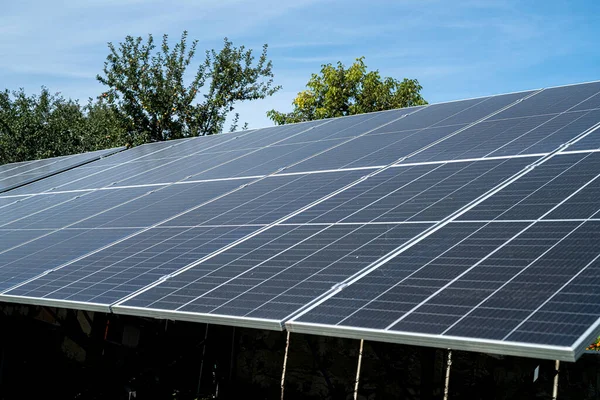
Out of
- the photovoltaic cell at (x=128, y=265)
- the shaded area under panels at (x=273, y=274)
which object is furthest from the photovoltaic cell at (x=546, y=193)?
the photovoltaic cell at (x=128, y=265)

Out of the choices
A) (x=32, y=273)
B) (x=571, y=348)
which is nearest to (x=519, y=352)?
(x=571, y=348)

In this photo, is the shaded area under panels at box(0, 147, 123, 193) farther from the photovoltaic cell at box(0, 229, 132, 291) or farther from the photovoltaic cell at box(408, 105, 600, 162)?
the photovoltaic cell at box(408, 105, 600, 162)

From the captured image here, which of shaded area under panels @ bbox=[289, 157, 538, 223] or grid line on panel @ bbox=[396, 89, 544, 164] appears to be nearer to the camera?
shaded area under panels @ bbox=[289, 157, 538, 223]

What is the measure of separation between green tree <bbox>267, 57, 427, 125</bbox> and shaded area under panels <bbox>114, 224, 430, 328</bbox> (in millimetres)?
36150

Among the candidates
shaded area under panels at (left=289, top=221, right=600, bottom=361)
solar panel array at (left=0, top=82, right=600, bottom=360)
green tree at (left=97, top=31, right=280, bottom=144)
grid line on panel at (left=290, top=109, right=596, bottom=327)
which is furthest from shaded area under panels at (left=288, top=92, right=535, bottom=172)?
green tree at (left=97, top=31, right=280, bottom=144)

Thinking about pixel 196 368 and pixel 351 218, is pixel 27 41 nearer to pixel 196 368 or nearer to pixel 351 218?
pixel 196 368

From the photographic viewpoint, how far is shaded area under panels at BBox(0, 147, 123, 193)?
23.7 m

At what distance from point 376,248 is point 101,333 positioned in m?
10.1

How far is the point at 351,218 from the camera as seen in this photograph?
36.4ft

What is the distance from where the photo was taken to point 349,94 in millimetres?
47688

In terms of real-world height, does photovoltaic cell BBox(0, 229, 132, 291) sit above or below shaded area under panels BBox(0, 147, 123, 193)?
below

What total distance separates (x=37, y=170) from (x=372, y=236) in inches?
736

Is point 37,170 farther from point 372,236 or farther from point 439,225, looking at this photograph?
point 439,225

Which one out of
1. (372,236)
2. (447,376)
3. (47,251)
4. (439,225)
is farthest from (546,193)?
(47,251)
